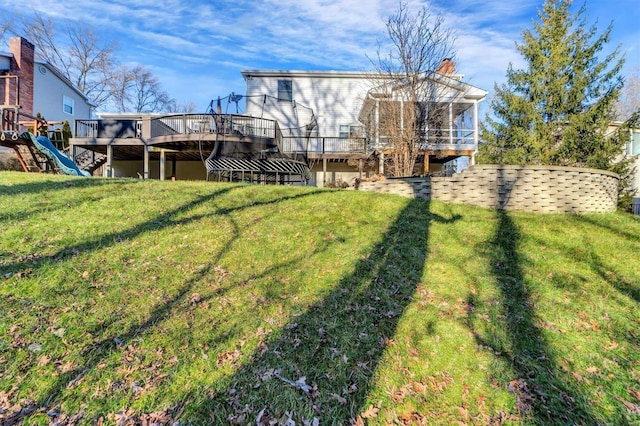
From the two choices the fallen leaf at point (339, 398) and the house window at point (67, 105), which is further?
the house window at point (67, 105)

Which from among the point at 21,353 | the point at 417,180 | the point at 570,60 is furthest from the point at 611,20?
the point at 21,353

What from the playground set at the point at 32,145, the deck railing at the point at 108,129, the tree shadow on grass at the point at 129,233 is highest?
the deck railing at the point at 108,129

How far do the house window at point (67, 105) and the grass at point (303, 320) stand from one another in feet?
58.3

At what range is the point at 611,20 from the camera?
1138 centimetres

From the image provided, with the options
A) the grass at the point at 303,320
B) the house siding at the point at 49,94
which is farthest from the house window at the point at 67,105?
the grass at the point at 303,320

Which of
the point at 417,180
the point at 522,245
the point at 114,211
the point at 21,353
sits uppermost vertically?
the point at 417,180

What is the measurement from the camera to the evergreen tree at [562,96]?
11.1m

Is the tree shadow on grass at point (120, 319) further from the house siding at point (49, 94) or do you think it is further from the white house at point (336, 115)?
the house siding at point (49, 94)

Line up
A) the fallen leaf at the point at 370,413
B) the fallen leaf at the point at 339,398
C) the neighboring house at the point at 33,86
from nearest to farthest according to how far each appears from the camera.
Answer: the fallen leaf at the point at 370,413
the fallen leaf at the point at 339,398
the neighboring house at the point at 33,86

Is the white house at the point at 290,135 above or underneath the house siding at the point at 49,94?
underneath

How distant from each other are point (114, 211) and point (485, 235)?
607 cm

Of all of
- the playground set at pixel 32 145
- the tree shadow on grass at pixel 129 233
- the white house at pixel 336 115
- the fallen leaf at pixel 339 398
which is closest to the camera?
the fallen leaf at pixel 339 398

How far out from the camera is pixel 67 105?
19.8 m

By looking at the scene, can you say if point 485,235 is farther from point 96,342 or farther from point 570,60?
point 570,60
